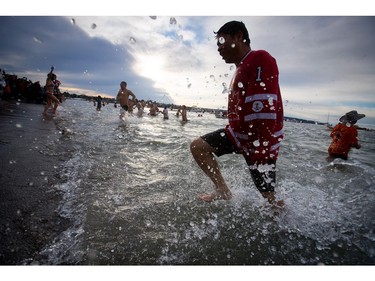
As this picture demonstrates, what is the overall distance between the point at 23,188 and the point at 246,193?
272 cm

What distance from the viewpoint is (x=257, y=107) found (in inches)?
84.8

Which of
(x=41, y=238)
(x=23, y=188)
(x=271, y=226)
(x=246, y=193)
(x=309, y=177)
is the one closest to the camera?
(x=41, y=238)

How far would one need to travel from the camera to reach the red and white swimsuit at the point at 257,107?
7.05 feet

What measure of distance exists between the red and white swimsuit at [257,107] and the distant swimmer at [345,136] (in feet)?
16.6

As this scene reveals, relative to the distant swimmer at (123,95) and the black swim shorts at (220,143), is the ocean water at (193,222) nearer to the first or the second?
the black swim shorts at (220,143)

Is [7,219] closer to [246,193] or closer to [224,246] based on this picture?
[224,246]

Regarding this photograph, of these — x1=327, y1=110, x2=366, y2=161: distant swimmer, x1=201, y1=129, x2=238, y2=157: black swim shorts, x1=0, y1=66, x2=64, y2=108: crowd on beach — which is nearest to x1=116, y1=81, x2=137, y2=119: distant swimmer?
x1=0, y1=66, x2=64, y2=108: crowd on beach

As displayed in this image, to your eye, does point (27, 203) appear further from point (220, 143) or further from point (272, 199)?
point (272, 199)

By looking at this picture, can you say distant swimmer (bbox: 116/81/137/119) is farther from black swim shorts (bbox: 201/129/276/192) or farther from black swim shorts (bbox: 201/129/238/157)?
black swim shorts (bbox: 201/129/276/192)

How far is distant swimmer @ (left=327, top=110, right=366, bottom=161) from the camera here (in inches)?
237

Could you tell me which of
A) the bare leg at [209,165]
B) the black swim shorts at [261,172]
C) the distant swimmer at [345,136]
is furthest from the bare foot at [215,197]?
the distant swimmer at [345,136]

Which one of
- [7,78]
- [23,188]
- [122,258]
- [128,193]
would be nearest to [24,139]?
[23,188]

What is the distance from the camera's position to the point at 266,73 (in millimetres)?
2166

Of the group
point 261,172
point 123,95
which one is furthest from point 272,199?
point 123,95
